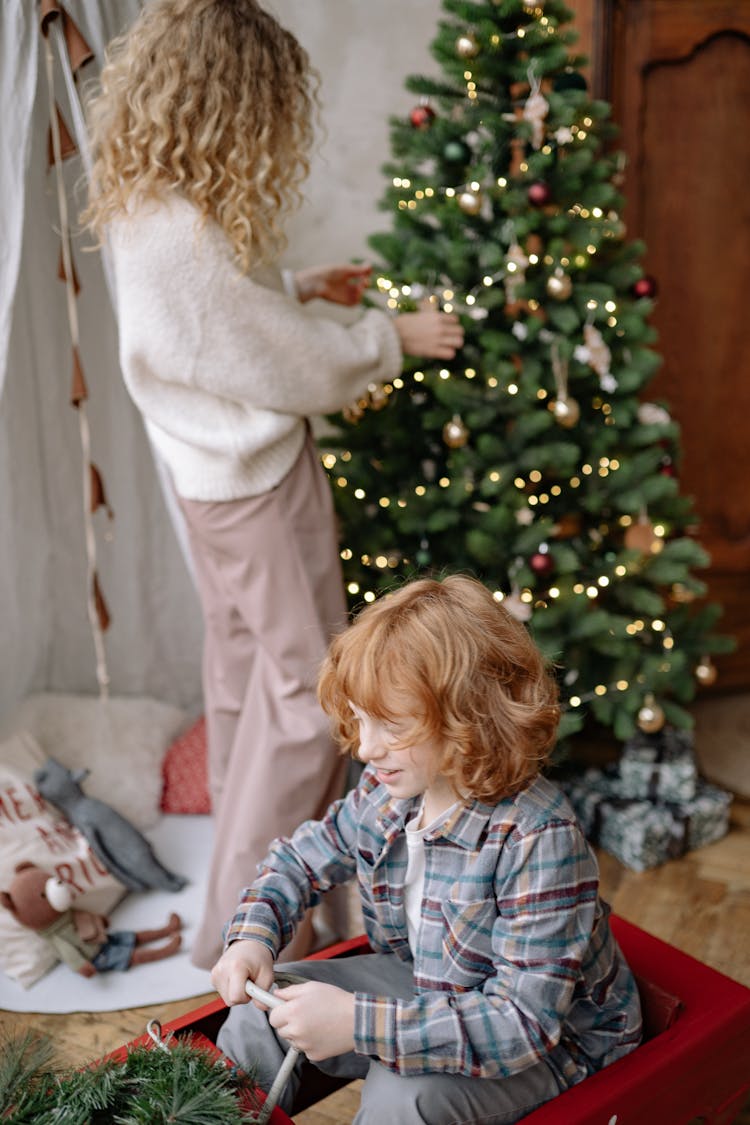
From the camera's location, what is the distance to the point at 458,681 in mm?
1068

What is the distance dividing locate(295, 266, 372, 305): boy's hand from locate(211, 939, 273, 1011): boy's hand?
1.29 metres

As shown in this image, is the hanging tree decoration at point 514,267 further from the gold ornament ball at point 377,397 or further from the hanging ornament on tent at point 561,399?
the gold ornament ball at point 377,397

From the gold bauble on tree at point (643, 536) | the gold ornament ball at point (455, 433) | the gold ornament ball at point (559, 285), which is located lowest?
the gold bauble on tree at point (643, 536)

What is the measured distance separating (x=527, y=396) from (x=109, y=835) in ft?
3.88

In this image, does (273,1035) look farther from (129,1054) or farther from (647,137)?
(647,137)

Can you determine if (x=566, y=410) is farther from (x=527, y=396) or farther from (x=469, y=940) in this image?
(x=469, y=940)

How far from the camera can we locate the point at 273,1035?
3.88ft

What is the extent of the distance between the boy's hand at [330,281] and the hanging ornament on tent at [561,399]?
0.41m

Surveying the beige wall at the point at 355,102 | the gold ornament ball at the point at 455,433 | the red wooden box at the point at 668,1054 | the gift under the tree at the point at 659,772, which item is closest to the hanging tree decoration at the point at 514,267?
the gold ornament ball at the point at 455,433

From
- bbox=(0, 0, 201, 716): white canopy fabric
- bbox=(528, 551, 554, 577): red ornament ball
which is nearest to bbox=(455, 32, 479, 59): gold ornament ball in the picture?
bbox=(0, 0, 201, 716): white canopy fabric

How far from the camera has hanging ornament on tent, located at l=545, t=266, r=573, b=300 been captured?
1911 mm

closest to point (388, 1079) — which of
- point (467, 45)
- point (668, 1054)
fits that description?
point (668, 1054)

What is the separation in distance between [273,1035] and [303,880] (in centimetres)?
18

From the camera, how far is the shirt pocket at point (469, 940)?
3.65ft
